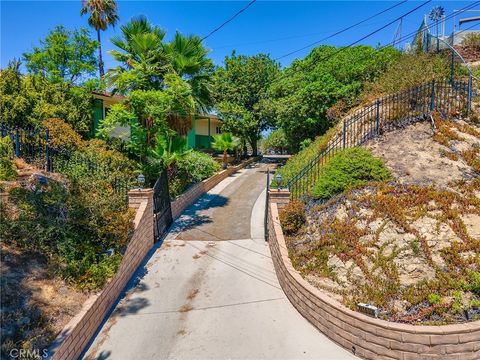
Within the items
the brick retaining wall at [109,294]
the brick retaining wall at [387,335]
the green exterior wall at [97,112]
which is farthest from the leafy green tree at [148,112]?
the brick retaining wall at [387,335]

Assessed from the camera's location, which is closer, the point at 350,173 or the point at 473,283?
the point at 473,283

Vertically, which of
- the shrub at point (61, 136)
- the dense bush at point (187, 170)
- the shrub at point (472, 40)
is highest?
the shrub at point (472, 40)

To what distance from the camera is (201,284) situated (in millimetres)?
7477

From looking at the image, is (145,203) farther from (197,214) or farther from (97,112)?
(97,112)

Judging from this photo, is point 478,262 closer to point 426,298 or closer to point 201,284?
point 426,298

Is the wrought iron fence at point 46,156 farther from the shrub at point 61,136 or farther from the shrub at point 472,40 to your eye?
the shrub at point 472,40

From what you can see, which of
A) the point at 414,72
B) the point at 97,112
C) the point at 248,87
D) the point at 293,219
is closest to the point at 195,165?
the point at 293,219

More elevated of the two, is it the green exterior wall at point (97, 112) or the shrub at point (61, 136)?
the green exterior wall at point (97, 112)

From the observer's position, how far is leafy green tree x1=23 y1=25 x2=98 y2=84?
23328 millimetres

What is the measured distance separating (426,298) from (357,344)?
61.0 inches

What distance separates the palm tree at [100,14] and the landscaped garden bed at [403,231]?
24.3 metres

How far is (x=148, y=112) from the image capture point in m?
11.1

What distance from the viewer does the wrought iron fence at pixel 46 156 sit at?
9656mm

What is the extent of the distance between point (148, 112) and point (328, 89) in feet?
37.8
